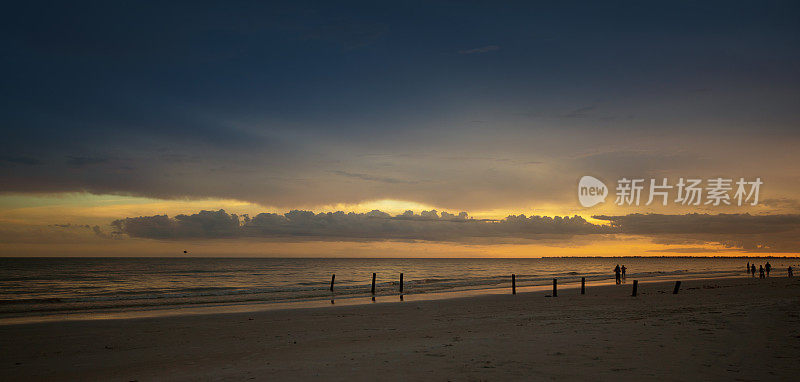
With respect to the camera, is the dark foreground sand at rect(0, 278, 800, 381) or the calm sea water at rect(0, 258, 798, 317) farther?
the calm sea water at rect(0, 258, 798, 317)

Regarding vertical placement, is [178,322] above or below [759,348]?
below

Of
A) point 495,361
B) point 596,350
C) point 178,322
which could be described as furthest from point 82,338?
point 596,350

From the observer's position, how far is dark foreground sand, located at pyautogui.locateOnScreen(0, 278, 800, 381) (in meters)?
9.55

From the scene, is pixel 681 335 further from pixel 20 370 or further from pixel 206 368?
pixel 20 370

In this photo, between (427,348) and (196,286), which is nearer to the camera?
(427,348)

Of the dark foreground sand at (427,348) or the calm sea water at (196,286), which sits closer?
the dark foreground sand at (427,348)

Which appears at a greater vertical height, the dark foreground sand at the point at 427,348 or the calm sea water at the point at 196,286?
the dark foreground sand at the point at 427,348

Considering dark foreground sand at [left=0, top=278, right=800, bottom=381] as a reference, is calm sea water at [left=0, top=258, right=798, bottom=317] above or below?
below

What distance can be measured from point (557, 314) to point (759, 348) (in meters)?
9.90

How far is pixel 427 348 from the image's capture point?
12.5 metres

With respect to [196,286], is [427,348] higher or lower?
higher

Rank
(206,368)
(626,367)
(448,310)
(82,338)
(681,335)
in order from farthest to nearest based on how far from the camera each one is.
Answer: (448,310) → (82,338) → (681,335) → (206,368) → (626,367)

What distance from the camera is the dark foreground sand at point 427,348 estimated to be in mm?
9555

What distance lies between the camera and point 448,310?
968 inches
